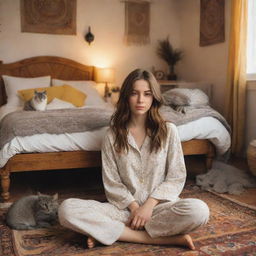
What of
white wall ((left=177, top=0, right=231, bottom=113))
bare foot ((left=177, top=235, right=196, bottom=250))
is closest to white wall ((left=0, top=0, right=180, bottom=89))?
white wall ((left=177, top=0, right=231, bottom=113))

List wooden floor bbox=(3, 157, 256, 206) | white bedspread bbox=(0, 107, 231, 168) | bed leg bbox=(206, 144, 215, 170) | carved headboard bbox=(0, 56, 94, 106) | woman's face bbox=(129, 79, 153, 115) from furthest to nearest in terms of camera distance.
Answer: carved headboard bbox=(0, 56, 94, 106) → bed leg bbox=(206, 144, 215, 170) → wooden floor bbox=(3, 157, 256, 206) → white bedspread bbox=(0, 107, 231, 168) → woman's face bbox=(129, 79, 153, 115)

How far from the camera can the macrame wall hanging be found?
4555 millimetres

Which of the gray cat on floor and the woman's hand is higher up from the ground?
the woman's hand

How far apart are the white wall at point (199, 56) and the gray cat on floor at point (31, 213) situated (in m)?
2.68

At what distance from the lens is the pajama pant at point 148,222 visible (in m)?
1.46

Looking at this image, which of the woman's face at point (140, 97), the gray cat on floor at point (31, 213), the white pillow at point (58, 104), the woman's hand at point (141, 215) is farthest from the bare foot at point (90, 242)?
the white pillow at point (58, 104)

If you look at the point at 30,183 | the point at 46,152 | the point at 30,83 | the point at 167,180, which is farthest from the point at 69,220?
the point at 30,83

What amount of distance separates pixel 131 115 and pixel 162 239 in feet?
2.27

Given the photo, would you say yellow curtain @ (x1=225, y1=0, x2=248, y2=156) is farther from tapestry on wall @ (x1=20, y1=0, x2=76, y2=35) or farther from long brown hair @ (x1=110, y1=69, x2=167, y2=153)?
tapestry on wall @ (x1=20, y1=0, x2=76, y2=35)

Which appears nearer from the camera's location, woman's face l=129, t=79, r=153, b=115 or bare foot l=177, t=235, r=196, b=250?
bare foot l=177, t=235, r=196, b=250

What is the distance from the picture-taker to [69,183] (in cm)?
274

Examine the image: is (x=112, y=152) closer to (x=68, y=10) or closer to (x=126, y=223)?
(x=126, y=223)

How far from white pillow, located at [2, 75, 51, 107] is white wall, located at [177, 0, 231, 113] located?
2.03 m

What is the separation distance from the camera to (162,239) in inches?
61.2
